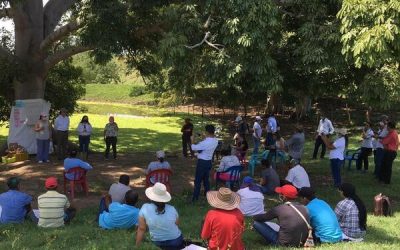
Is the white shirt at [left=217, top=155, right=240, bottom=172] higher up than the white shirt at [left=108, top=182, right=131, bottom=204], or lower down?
higher up

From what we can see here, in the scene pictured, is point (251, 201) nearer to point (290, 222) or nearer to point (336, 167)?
point (290, 222)

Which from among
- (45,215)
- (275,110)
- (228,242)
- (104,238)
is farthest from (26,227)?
(275,110)

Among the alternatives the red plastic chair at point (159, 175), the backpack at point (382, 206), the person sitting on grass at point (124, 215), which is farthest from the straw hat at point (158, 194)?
the backpack at point (382, 206)

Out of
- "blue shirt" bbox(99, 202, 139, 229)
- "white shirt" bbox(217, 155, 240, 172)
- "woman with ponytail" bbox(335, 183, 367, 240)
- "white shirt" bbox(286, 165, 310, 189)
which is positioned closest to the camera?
"woman with ponytail" bbox(335, 183, 367, 240)

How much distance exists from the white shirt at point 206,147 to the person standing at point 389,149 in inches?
221

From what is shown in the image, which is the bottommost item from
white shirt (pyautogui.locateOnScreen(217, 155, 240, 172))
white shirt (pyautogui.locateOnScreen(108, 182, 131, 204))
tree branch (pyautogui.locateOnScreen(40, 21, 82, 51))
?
white shirt (pyautogui.locateOnScreen(108, 182, 131, 204))

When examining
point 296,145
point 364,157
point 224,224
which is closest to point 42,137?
point 296,145

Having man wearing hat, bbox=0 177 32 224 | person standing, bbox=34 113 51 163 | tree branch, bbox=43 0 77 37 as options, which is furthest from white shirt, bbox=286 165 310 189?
tree branch, bbox=43 0 77 37

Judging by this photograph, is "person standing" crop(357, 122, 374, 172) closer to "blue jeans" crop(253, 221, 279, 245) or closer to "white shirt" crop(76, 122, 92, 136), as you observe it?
"blue jeans" crop(253, 221, 279, 245)

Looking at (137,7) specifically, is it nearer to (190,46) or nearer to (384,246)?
(190,46)

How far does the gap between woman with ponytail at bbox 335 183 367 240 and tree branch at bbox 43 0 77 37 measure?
40.7 feet

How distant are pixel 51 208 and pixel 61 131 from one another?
7818mm

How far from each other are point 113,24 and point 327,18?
208 inches

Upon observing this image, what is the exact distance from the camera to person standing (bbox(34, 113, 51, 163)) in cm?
1443
